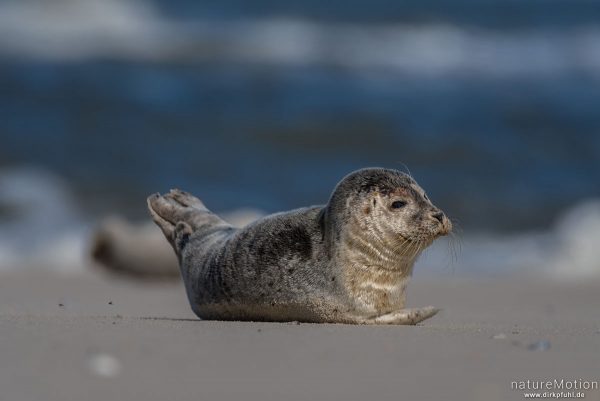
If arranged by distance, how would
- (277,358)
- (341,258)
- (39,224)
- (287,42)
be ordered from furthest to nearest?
1. (287,42)
2. (39,224)
3. (341,258)
4. (277,358)

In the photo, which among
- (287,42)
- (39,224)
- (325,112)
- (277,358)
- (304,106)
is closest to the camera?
(277,358)

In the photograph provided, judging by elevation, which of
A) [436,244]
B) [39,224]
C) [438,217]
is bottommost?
[436,244]

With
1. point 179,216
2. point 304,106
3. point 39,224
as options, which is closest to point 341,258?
point 179,216

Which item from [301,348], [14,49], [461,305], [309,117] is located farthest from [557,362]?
[14,49]

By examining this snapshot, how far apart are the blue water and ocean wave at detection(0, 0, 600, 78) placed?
0.06 metres

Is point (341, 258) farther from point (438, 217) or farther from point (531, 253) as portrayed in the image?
point (531, 253)

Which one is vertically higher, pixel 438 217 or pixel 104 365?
pixel 438 217

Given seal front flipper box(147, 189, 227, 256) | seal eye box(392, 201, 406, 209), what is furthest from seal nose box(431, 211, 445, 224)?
seal front flipper box(147, 189, 227, 256)

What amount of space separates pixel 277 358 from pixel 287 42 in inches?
653

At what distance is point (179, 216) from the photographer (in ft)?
18.9

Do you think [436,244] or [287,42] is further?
[287,42]

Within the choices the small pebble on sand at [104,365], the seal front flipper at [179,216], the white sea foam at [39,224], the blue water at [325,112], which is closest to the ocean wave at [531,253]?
the blue water at [325,112]

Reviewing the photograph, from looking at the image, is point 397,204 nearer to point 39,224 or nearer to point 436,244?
point 436,244

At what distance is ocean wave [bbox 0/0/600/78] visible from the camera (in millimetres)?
19094
